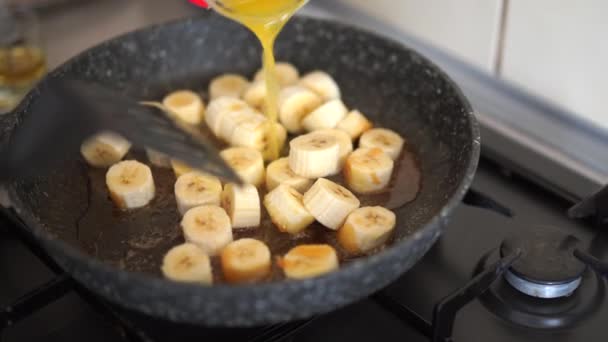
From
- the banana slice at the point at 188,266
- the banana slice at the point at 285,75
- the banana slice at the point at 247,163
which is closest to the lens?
the banana slice at the point at 188,266

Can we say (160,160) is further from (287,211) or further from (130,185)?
(287,211)

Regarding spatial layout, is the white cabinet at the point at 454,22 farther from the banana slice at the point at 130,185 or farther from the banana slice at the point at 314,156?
the banana slice at the point at 130,185

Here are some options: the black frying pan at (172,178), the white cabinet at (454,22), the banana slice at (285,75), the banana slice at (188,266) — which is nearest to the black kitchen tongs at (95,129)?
the black frying pan at (172,178)

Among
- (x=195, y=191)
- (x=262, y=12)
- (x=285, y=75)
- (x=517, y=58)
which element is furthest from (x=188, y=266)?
(x=517, y=58)

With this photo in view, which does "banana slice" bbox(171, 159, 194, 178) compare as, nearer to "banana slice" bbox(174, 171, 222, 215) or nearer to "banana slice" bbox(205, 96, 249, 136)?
"banana slice" bbox(174, 171, 222, 215)

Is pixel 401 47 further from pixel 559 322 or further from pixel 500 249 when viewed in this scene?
pixel 559 322
